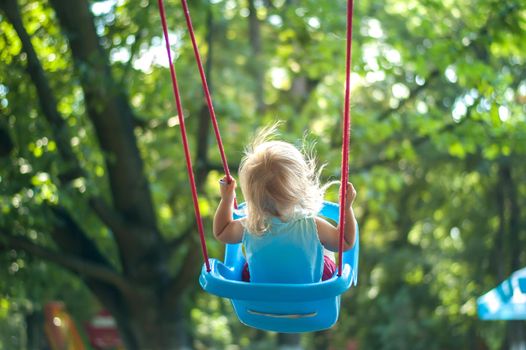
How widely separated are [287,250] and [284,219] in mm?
127

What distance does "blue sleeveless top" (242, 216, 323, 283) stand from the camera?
4.10m

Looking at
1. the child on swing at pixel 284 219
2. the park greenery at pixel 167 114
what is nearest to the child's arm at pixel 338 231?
the child on swing at pixel 284 219

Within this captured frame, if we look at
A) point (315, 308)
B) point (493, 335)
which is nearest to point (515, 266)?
point (493, 335)

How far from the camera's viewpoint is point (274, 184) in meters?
4.04

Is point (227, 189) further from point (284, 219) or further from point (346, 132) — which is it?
point (346, 132)

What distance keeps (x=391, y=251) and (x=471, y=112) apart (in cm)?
1082

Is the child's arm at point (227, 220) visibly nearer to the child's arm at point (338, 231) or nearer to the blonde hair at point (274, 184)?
the blonde hair at point (274, 184)

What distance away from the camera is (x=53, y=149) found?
9164mm

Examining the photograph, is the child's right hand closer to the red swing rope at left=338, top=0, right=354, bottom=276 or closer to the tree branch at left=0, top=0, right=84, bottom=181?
the red swing rope at left=338, top=0, right=354, bottom=276

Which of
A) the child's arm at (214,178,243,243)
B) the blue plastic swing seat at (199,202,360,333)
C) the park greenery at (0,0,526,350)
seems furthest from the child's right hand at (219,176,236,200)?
the park greenery at (0,0,526,350)

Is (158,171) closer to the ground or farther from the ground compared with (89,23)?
closer to the ground

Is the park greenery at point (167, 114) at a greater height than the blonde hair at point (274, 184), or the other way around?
the blonde hair at point (274, 184)

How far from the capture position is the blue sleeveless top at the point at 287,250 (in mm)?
4104

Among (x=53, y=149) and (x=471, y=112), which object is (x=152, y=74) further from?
(x=471, y=112)
